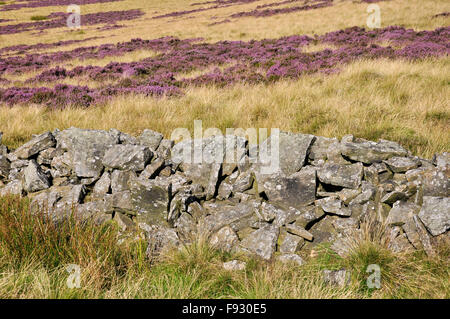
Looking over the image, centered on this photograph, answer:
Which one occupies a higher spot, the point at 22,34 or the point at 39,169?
the point at 22,34

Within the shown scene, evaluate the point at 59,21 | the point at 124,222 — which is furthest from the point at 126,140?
the point at 59,21

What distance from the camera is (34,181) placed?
15.3 ft

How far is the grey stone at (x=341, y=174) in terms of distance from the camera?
157 inches

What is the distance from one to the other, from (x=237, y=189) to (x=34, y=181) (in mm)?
3262

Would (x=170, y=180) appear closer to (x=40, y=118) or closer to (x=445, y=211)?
(x=445, y=211)

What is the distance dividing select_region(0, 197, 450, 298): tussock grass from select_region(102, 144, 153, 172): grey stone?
1.21 meters

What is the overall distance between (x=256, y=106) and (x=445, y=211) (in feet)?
14.0

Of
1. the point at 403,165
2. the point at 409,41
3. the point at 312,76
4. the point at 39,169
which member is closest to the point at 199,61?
the point at 312,76

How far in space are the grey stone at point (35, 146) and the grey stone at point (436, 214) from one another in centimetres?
582

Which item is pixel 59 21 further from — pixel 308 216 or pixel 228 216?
pixel 308 216

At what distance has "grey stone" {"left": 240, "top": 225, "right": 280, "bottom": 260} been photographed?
353 centimetres

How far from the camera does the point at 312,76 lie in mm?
9836

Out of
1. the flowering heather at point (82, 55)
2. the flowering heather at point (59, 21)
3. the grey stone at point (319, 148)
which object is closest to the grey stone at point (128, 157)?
the grey stone at point (319, 148)

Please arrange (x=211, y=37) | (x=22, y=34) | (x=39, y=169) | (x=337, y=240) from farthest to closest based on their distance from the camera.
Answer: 1. (x=22, y=34)
2. (x=211, y=37)
3. (x=39, y=169)
4. (x=337, y=240)
